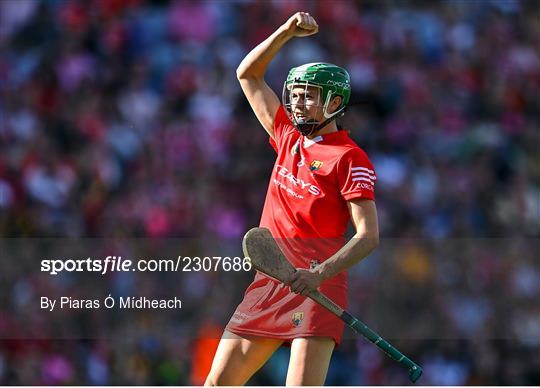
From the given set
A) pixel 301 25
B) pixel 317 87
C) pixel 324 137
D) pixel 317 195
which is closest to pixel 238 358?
pixel 317 195

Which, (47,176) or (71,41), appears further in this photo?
(71,41)

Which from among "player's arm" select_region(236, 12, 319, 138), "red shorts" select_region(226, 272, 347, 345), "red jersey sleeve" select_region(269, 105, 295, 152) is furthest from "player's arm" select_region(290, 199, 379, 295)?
"player's arm" select_region(236, 12, 319, 138)

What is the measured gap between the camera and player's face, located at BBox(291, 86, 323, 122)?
467 cm

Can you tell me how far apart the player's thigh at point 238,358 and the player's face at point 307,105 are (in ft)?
2.97

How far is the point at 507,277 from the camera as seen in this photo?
8.05m

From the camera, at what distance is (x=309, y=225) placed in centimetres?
460

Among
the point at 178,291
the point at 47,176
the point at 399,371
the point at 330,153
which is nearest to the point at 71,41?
the point at 47,176

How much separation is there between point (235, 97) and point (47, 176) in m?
1.62

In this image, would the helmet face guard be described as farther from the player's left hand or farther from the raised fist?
the player's left hand

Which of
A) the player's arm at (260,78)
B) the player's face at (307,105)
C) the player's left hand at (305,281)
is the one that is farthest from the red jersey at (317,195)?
the player's arm at (260,78)

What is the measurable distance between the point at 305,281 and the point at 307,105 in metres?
0.75

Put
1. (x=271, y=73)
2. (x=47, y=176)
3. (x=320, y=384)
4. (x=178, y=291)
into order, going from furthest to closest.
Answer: (x=271, y=73)
(x=47, y=176)
(x=178, y=291)
(x=320, y=384)

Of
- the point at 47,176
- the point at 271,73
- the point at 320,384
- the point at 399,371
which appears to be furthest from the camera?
the point at 271,73

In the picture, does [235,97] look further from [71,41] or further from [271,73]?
[71,41]
